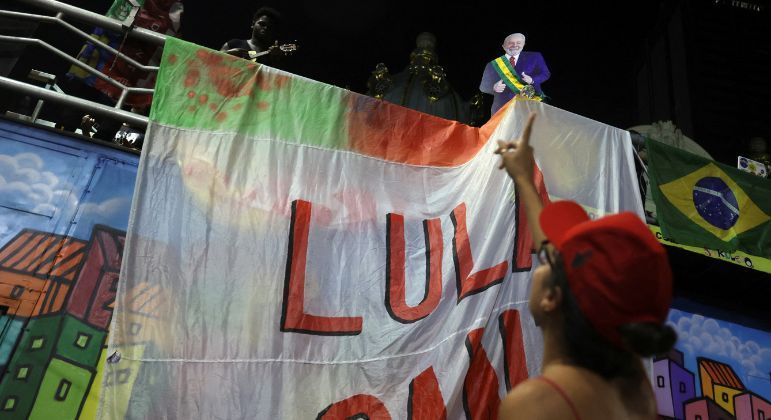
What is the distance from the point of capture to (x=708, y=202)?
15.8 ft

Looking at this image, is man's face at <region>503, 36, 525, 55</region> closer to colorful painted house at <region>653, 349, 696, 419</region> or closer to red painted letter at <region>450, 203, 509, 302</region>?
colorful painted house at <region>653, 349, 696, 419</region>

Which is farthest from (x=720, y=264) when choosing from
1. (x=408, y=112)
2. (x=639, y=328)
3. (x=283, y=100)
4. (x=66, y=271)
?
(x=66, y=271)

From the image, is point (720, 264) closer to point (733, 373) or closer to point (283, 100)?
point (733, 373)

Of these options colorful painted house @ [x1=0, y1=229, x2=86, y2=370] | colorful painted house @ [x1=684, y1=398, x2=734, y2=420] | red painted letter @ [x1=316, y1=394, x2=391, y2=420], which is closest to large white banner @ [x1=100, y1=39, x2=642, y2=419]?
red painted letter @ [x1=316, y1=394, x2=391, y2=420]

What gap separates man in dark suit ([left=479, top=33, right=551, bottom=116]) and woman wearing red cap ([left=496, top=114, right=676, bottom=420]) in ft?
16.8

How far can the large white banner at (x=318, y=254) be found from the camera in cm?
259

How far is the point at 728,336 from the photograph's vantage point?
16.7 feet

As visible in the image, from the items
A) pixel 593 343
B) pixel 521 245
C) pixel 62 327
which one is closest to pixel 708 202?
pixel 521 245

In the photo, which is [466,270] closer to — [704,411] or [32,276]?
[32,276]

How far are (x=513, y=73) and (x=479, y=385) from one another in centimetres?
446

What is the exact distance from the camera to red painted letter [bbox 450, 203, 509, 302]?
2947mm

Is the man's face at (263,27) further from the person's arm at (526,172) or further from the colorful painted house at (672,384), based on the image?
the colorful painted house at (672,384)

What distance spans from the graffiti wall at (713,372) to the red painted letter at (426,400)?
2.75 metres

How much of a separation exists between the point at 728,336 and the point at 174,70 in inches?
200
